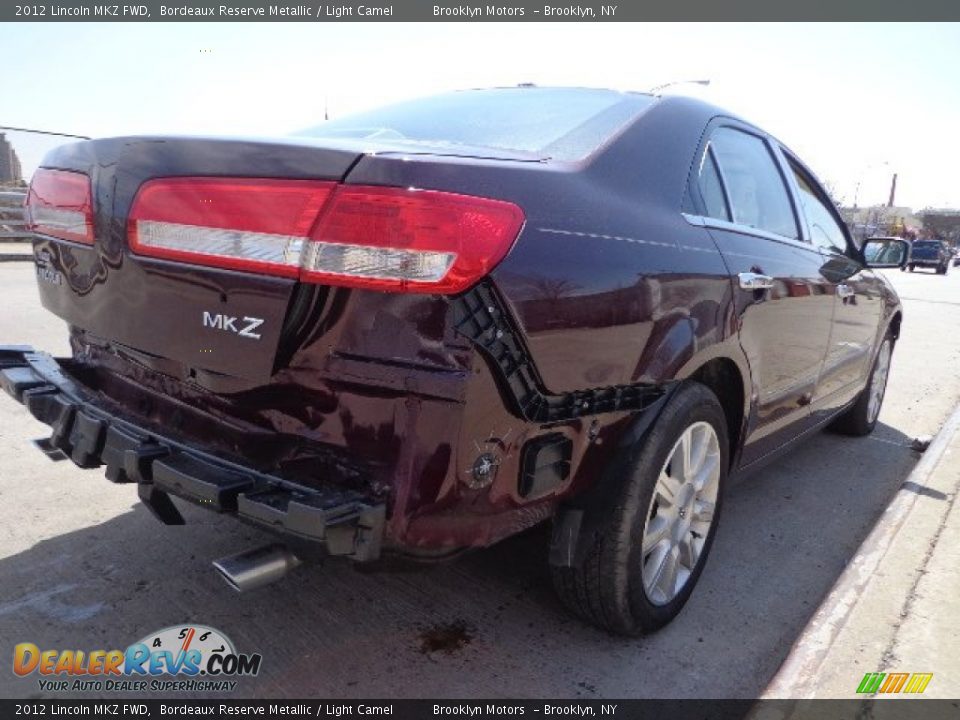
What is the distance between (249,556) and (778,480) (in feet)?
10.9

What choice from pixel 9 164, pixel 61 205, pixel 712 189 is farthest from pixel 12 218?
pixel 712 189

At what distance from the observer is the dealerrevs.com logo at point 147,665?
6.90ft

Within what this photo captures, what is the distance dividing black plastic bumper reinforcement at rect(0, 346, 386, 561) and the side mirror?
385cm

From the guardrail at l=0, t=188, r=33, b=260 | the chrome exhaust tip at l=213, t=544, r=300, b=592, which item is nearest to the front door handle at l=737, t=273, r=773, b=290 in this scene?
the chrome exhaust tip at l=213, t=544, r=300, b=592

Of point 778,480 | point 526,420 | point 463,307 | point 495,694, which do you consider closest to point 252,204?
point 463,307

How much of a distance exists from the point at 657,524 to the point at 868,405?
3.33 metres

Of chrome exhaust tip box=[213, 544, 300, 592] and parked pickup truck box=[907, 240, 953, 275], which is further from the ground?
chrome exhaust tip box=[213, 544, 300, 592]

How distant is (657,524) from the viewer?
7.98ft

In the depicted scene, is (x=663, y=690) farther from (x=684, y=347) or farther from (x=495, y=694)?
(x=684, y=347)

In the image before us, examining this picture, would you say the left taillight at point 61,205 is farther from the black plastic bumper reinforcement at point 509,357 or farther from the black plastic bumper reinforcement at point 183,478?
the black plastic bumper reinforcement at point 509,357

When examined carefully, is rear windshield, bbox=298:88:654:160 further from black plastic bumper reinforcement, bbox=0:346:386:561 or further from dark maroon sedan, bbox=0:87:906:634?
black plastic bumper reinforcement, bbox=0:346:386:561

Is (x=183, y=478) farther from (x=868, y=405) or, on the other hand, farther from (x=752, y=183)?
(x=868, y=405)

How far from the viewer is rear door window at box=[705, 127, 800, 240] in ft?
9.41

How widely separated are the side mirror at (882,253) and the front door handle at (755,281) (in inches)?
76.0
